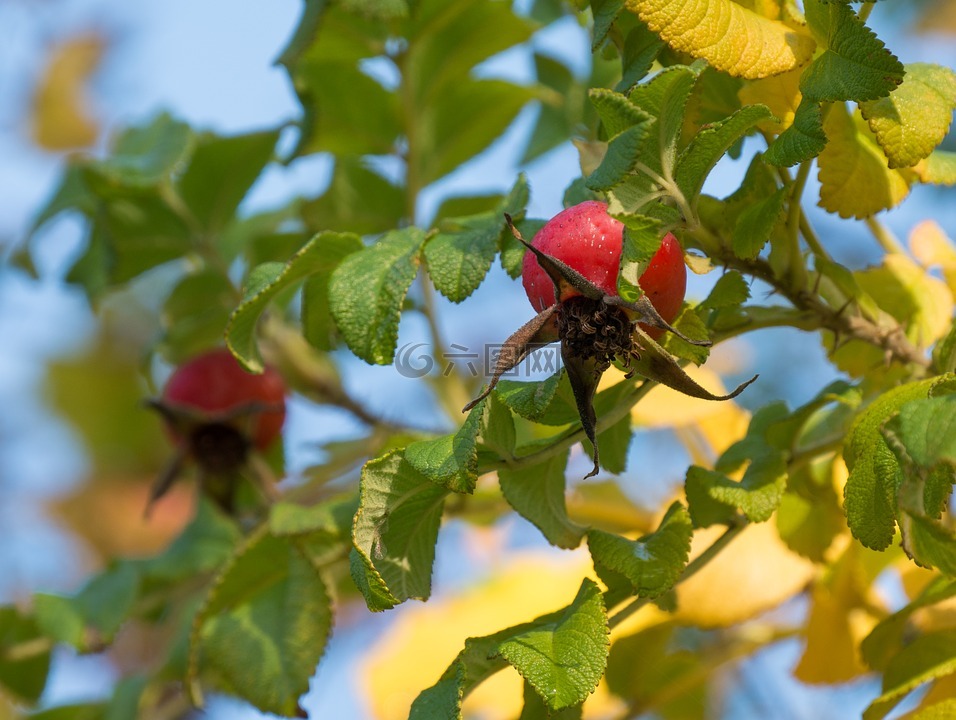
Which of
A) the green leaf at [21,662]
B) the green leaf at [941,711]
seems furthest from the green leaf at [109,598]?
the green leaf at [941,711]

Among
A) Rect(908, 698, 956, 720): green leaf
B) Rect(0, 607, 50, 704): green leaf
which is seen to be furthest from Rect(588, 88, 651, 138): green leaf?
Rect(0, 607, 50, 704): green leaf

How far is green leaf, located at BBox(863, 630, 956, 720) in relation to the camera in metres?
0.96

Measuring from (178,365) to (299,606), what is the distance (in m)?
0.81

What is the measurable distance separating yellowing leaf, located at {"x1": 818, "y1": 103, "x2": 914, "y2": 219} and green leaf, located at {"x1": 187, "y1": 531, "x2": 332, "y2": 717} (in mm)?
698

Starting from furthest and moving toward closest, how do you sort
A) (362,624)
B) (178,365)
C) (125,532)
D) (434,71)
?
(125,532) < (362,624) < (178,365) < (434,71)

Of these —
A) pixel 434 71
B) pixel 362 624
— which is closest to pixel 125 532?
pixel 362 624

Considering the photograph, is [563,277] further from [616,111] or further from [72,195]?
[72,195]

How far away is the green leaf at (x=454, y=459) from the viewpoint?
767 millimetres

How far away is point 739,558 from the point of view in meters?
1.49

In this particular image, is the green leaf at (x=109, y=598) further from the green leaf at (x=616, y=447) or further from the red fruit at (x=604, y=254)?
the red fruit at (x=604, y=254)

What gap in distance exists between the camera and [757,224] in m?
0.83

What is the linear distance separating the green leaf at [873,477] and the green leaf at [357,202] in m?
0.96

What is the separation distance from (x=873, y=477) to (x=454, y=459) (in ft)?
1.02

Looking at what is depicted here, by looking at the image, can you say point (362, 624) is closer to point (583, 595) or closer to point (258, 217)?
point (258, 217)
